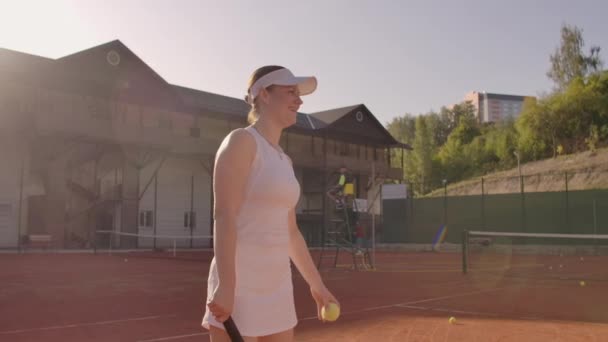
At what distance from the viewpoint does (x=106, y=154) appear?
28.0 metres

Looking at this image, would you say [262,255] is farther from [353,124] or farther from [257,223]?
[353,124]

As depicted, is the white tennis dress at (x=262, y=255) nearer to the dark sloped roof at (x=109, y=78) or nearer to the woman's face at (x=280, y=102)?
the woman's face at (x=280, y=102)

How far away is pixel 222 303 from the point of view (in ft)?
6.94

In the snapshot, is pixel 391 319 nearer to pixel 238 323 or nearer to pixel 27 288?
pixel 238 323

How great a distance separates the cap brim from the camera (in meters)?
2.45

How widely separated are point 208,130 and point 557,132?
3526 centimetres

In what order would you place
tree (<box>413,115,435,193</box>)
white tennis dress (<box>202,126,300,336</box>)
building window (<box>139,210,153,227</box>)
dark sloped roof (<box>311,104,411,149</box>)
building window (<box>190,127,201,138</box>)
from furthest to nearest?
tree (<box>413,115,435,193</box>) < dark sloped roof (<box>311,104,411,149</box>) < building window (<box>190,127,201,138</box>) < building window (<box>139,210,153,227</box>) < white tennis dress (<box>202,126,300,336</box>)

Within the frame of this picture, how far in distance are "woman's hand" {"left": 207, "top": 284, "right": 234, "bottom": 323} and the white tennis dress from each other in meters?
0.09

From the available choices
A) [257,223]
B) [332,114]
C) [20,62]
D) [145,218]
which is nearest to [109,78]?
[20,62]

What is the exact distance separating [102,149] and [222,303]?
86.7 ft

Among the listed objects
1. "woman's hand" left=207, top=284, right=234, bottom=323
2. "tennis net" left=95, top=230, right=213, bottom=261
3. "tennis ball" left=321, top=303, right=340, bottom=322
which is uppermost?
"woman's hand" left=207, top=284, right=234, bottom=323

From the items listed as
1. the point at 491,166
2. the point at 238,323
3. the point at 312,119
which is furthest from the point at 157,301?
the point at 491,166

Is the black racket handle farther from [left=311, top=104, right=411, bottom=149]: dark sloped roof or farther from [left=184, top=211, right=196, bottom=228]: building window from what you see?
[left=311, top=104, right=411, bottom=149]: dark sloped roof

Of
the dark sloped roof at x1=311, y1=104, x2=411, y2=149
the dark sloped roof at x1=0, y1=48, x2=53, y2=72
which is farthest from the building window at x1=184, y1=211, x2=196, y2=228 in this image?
the dark sloped roof at x1=311, y1=104, x2=411, y2=149
